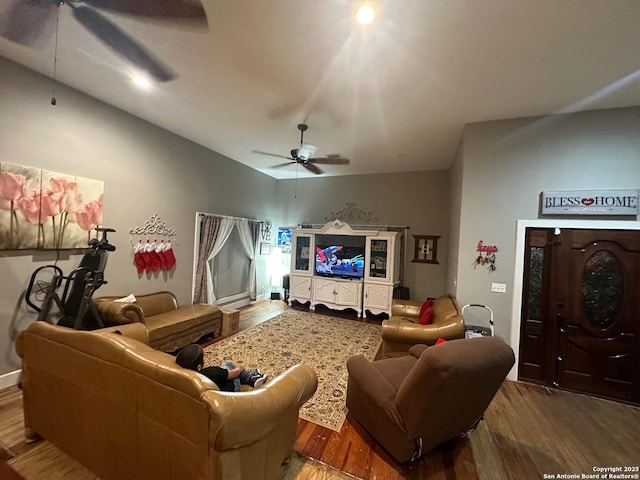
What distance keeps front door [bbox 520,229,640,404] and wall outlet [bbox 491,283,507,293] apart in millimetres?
222

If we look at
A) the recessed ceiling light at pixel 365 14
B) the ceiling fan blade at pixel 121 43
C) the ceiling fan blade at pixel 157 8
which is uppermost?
the ceiling fan blade at pixel 121 43

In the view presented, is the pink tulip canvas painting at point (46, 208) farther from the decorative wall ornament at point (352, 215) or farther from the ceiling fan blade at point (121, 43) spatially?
the decorative wall ornament at point (352, 215)

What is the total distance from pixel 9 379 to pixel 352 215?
18.6 ft

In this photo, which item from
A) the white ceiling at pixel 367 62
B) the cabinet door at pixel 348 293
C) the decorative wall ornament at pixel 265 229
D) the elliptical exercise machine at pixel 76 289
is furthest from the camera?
the decorative wall ornament at pixel 265 229

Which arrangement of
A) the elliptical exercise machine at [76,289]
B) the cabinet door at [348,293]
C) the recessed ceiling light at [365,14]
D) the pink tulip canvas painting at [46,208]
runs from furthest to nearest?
the cabinet door at [348,293]
the elliptical exercise machine at [76,289]
the pink tulip canvas painting at [46,208]
the recessed ceiling light at [365,14]

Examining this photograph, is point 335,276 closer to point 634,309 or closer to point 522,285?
point 522,285

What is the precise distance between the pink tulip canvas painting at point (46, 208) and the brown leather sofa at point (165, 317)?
0.83 metres

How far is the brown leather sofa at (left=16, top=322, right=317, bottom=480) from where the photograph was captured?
111 centimetres

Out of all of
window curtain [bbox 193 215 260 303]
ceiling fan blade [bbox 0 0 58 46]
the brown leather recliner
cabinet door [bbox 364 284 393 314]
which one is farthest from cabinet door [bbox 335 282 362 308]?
ceiling fan blade [bbox 0 0 58 46]

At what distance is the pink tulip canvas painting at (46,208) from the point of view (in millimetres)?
2426

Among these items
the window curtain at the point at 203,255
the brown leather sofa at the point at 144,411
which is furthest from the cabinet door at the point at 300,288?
the brown leather sofa at the point at 144,411

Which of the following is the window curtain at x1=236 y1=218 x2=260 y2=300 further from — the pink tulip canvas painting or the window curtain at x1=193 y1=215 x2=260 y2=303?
the pink tulip canvas painting

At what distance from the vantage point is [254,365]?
3098mm

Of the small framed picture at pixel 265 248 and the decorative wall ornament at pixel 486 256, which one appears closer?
the decorative wall ornament at pixel 486 256
